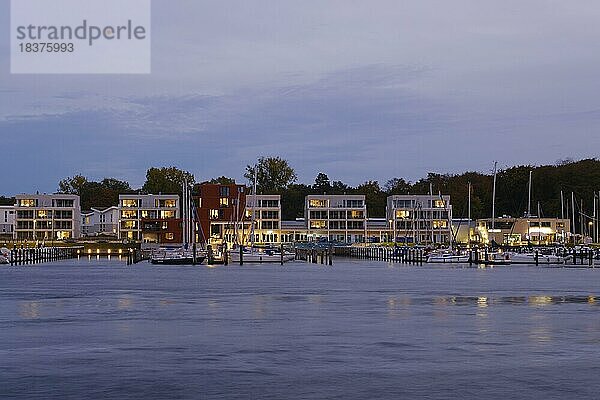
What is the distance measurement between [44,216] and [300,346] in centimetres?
16765

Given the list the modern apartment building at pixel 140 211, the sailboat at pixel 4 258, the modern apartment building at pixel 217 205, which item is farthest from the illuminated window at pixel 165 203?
the sailboat at pixel 4 258

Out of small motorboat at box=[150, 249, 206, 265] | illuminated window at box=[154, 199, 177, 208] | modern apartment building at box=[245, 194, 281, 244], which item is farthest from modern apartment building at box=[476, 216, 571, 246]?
small motorboat at box=[150, 249, 206, 265]

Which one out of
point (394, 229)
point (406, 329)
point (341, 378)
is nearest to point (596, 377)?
point (341, 378)

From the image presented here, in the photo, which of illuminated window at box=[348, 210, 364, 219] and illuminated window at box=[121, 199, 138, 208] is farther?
illuminated window at box=[121, 199, 138, 208]

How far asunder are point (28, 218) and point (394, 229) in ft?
230

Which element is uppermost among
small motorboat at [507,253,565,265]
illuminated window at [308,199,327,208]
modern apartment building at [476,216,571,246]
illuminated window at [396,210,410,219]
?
illuminated window at [308,199,327,208]

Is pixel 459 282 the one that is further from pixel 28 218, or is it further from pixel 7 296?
pixel 28 218

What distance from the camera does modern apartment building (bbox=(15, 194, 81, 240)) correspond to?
18725cm

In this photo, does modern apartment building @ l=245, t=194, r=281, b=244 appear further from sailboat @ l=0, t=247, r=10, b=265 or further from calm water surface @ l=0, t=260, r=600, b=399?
calm water surface @ l=0, t=260, r=600, b=399

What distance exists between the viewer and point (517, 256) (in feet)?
351

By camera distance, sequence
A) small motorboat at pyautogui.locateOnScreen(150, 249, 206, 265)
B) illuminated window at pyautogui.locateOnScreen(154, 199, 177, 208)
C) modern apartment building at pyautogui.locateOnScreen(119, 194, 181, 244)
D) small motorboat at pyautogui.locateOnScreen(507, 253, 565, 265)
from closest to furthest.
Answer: small motorboat at pyautogui.locateOnScreen(507, 253, 565, 265) < small motorboat at pyautogui.locateOnScreen(150, 249, 206, 265) < modern apartment building at pyautogui.locateOnScreen(119, 194, 181, 244) < illuminated window at pyautogui.locateOnScreen(154, 199, 177, 208)

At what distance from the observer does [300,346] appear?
2691 centimetres

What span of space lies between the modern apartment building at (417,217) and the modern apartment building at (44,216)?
6077 cm

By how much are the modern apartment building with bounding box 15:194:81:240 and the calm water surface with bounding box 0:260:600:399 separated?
14249 cm
